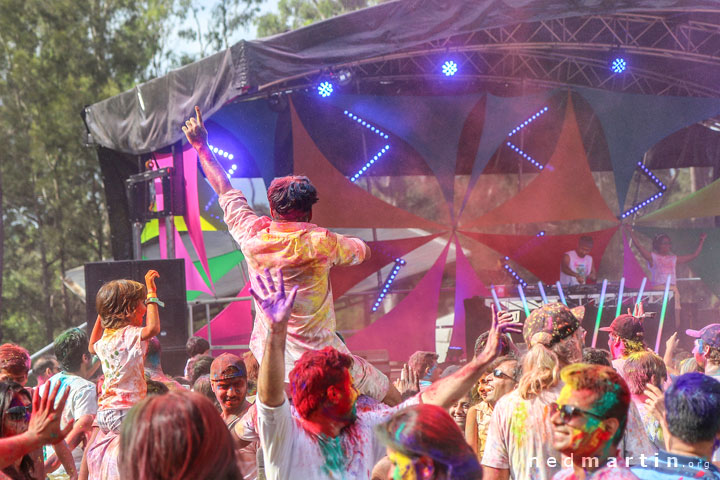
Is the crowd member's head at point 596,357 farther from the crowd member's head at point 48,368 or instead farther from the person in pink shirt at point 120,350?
the crowd member's head at point 48,368

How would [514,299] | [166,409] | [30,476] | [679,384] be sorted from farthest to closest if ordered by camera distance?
[514,299], [30,476], [679,384], [166,409]

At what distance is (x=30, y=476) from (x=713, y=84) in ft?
35.1

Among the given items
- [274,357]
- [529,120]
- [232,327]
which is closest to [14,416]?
[274,357]

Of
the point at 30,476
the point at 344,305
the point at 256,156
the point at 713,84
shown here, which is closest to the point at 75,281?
the point at 344,305

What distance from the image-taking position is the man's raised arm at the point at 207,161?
377 centimetres

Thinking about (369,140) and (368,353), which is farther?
(369,140)

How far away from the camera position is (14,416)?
258 centimetres

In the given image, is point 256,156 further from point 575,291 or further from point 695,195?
point 695,195

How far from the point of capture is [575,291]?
9.08 meters

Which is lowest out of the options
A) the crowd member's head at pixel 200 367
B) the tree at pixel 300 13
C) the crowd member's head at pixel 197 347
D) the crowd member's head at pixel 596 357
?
the crowd member's head at pixel 197 347

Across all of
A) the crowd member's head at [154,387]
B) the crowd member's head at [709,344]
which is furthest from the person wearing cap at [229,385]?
the crowd member's head at [709,344]

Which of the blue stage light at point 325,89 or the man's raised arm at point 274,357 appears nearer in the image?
the man's raised arm at point 274,357

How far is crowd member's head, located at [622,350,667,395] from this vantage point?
3656mm

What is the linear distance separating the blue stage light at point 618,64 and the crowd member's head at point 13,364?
826 centimetres
